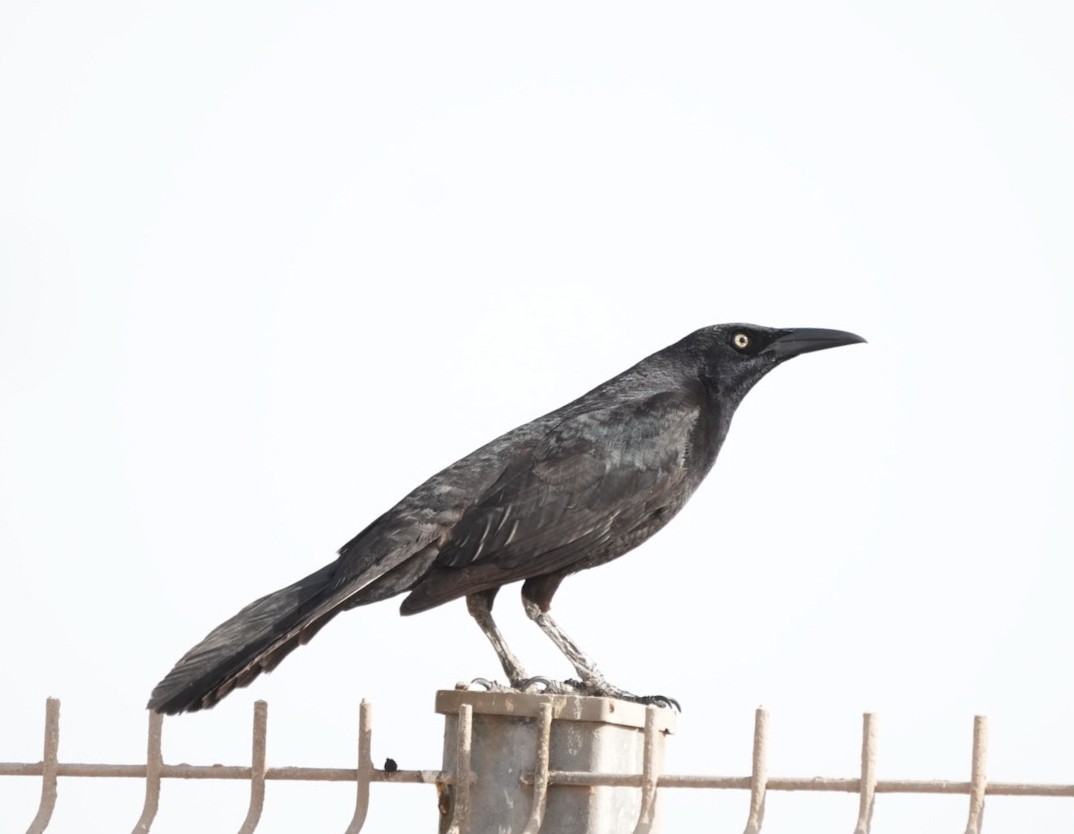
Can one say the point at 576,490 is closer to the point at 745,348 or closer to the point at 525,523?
the point at 525,523

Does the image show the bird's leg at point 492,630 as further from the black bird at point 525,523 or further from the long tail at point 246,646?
the long tail at point 246,646

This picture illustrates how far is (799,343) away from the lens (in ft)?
29.3

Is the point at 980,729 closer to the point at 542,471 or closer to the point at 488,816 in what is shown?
the point at 488,816

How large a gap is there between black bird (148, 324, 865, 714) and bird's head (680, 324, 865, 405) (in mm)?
106

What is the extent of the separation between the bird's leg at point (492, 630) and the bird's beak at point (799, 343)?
2212mm

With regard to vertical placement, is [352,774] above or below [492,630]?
below

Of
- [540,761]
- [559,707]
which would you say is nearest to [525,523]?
[559,707]

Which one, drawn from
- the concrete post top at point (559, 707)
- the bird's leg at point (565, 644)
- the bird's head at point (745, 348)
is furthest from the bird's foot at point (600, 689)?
the bird's head at point (745, 348)

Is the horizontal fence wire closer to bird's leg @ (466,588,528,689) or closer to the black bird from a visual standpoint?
the black bird

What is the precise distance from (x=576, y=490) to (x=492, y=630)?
2.51 feet

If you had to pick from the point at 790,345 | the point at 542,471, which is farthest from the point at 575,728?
the point at 790,345

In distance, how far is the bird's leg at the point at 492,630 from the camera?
7483 millimetres

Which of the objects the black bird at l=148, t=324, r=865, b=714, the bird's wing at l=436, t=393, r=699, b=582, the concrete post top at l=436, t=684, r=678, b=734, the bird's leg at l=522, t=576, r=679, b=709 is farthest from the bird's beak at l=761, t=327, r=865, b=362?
the concrete post top at l=436, t=684, r=678, b=734

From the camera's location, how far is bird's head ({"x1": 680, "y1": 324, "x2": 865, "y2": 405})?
28.8ft
